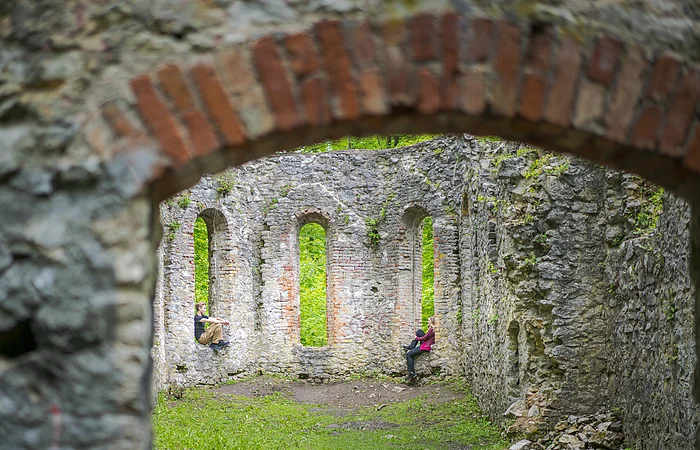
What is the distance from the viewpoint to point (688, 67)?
8.55 feet

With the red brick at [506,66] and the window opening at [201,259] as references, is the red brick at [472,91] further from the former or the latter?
the window opening at [201,259]

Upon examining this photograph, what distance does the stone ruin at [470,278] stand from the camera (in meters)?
7.09

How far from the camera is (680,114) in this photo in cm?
259

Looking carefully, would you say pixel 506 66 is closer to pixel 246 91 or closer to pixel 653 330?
pixel 246 91

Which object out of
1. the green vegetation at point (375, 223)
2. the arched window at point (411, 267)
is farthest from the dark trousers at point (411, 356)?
the green vegetation at point (375, 223)

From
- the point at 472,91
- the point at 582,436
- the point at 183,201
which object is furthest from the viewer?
the point at 183,201

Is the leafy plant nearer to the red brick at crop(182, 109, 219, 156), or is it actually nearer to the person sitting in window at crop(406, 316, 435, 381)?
the person sitting in window at crop(406, 316, 435, 381)

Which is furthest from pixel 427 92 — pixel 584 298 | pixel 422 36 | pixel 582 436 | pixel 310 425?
pixel 310 425

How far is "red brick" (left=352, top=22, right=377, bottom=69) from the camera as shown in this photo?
7.95 ft

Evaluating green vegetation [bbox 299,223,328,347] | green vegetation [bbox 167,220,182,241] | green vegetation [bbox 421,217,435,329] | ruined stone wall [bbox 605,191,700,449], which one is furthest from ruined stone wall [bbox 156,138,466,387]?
ruined stone wall [bbox 605,191,700,449]

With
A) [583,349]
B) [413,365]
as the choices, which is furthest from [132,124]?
[413,365]

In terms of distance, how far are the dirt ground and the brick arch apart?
11.6m

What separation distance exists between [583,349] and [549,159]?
2569 millimetres

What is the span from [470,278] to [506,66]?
472 inches
